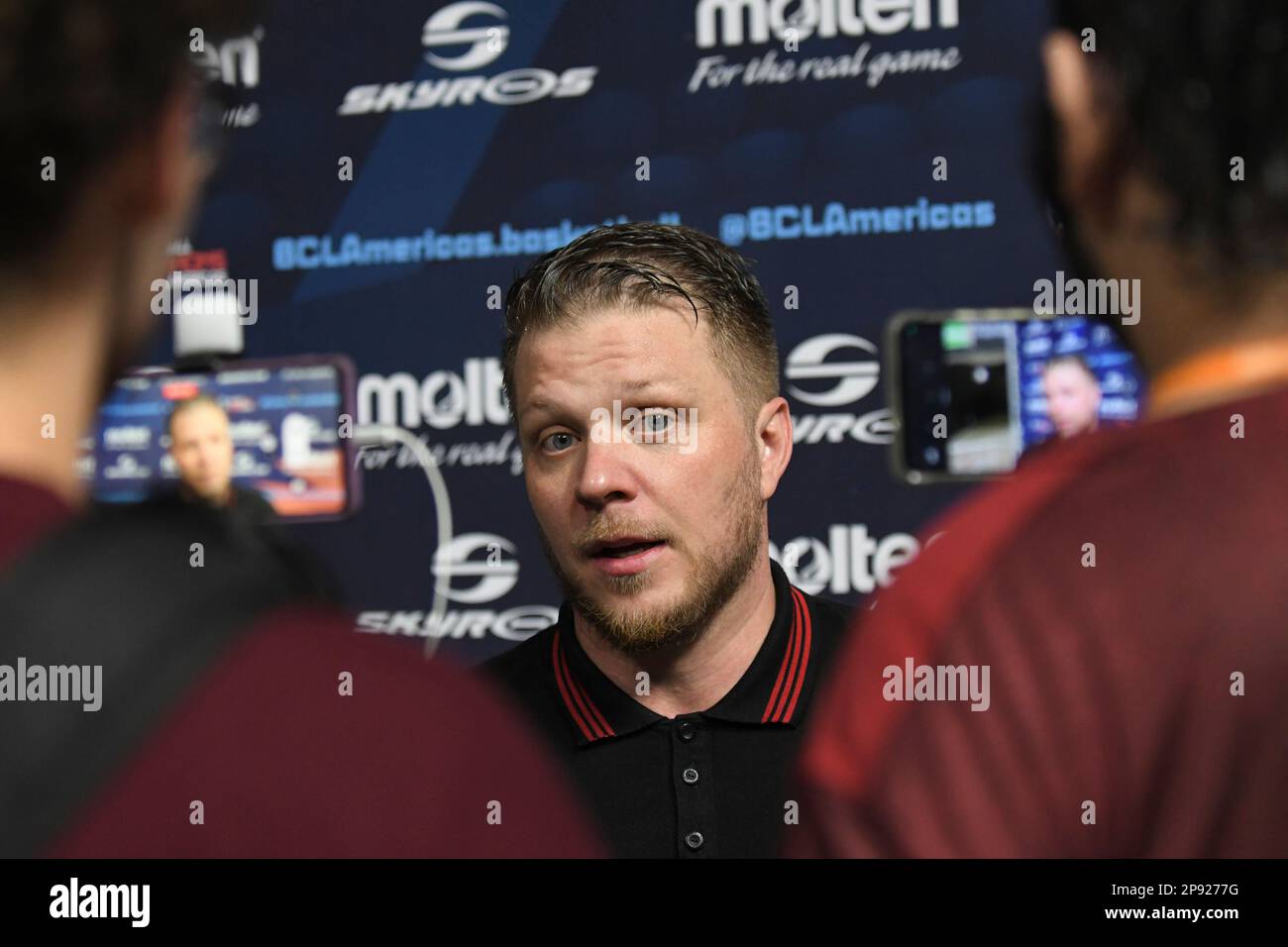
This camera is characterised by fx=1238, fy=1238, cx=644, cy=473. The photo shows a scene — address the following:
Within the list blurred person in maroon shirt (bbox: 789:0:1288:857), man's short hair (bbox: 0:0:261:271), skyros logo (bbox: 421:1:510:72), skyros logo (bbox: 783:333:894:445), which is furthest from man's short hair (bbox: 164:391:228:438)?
blurred person in maroon shirt (bbox: 789:0:1288:857)

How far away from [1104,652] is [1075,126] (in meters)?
0.28

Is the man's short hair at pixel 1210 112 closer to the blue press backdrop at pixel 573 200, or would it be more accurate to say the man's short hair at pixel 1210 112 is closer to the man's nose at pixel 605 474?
the man's nose at pixel 605 474

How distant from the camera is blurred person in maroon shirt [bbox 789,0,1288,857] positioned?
1.73 ft

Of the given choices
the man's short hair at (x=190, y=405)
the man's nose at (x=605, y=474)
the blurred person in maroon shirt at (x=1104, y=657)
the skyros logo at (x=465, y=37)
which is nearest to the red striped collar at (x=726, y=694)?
the man's nose at (x=605, y=474)

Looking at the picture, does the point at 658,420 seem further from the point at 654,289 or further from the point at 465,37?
the point at 465,37

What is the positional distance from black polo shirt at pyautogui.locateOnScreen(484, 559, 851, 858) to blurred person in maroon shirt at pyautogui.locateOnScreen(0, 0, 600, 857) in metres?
0.77

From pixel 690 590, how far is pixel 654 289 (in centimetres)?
34

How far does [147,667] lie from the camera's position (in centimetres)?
44

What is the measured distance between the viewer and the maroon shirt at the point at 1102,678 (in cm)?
53

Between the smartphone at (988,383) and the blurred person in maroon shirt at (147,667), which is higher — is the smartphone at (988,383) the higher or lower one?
the higher one

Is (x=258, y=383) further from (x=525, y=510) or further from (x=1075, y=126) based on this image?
(x=1075, y=126)

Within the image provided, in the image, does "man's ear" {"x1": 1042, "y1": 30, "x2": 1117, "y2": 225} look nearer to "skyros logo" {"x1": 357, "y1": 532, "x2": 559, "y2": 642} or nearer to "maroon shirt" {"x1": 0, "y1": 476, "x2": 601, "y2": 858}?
"maroon shirt" {"x1": 0, "y1": 476, "x2": 601, "y2": 858}

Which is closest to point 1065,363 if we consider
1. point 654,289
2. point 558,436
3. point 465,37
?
point 654,289
